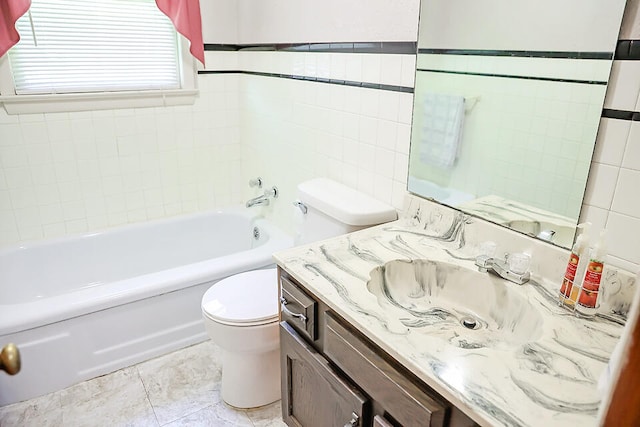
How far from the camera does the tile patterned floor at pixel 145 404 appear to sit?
181 centimetres

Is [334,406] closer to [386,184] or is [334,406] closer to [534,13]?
[386,184]

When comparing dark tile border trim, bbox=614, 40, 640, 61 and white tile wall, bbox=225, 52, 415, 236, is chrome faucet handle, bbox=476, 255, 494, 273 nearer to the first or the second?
white tile wall, bbox=225, 52, 415, 236

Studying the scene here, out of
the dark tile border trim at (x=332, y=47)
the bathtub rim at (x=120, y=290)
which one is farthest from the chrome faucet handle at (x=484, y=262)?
the bathtub rim at (x=120, y=290)

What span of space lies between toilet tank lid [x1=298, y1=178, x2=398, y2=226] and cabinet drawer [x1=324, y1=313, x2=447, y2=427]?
0.58 meters

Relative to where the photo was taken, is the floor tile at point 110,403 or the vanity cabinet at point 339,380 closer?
the vanity cabinet at point 339,380

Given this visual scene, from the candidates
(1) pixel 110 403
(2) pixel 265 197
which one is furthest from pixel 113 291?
(2) pixel 265 197

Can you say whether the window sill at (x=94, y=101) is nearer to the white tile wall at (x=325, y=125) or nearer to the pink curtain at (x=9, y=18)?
the pink curtain at (x=9, y=18)

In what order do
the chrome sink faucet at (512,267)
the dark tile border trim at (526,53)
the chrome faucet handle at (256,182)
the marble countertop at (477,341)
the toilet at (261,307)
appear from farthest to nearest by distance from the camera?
the chrome faucet handle at (256,182) → the toilet at (261,307) → the chrome sink faucet at (512,267) → the dark tile border trim at (526,53) → the marble countertop at (477,341)

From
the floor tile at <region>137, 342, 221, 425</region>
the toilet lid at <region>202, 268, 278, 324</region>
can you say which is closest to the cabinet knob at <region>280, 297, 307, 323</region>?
the toilet lid at <region>202, 268, 278, 324</region>

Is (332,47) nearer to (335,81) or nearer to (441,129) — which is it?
(335,81)

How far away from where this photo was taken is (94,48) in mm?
2379

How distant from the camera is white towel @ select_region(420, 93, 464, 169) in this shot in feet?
4.90

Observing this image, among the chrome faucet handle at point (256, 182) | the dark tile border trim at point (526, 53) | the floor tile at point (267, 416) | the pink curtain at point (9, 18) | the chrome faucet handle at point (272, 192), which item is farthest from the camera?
the chrome faucet handle at point (256, 182)

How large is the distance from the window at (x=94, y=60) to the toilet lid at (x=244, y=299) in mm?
1350
